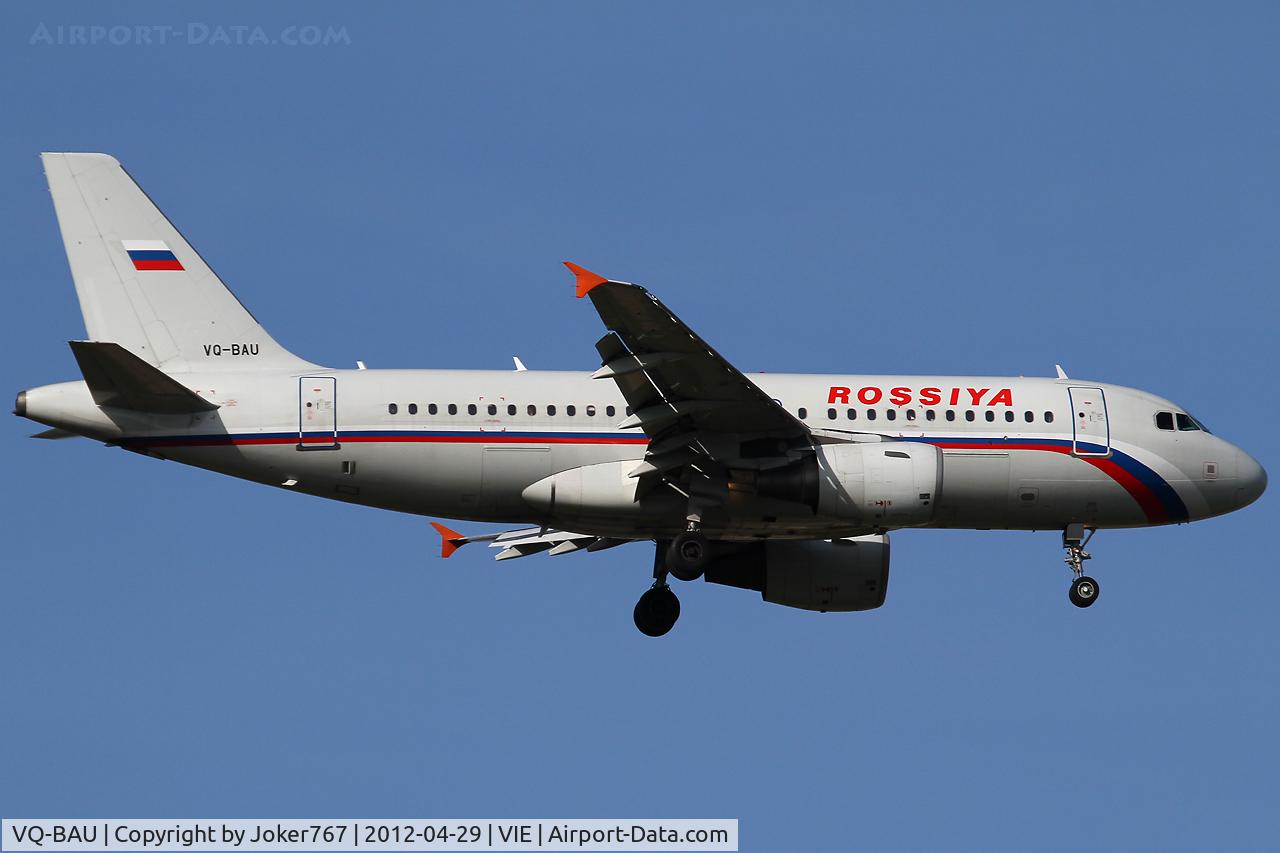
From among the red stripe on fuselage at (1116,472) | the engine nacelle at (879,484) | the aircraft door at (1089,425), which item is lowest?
the engine nacelle at (879,484)

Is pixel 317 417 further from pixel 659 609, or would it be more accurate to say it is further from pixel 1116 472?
pixel 1116 472

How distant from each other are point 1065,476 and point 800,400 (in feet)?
16.6

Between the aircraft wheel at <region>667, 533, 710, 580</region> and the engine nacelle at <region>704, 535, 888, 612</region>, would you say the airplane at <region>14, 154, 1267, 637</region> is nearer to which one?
the aircraft wheel at <region>667, 533, 710, 580</region>

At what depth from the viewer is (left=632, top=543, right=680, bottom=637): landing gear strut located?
35750 mm

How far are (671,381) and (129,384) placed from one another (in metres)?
8.90

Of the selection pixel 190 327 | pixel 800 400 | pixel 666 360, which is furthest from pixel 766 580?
pixel 190 327

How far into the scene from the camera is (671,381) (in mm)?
31094

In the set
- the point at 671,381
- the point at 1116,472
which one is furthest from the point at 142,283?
the point at 1116,472

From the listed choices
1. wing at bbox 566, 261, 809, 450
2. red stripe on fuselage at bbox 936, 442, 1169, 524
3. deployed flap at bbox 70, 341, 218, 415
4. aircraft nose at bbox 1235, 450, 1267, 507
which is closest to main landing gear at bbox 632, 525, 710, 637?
wing at bbox 566, 261, 809, 450

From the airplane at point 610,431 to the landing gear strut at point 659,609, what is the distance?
0.07 m

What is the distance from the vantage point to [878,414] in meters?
34.0

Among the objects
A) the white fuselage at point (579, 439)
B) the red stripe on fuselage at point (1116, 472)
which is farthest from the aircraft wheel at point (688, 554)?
the red stripe on fuselage at point (1116, 472)

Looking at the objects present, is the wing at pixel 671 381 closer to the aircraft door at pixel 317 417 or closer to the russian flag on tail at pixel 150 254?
the aircraft door at pixel 317 417

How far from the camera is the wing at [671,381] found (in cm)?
2938
